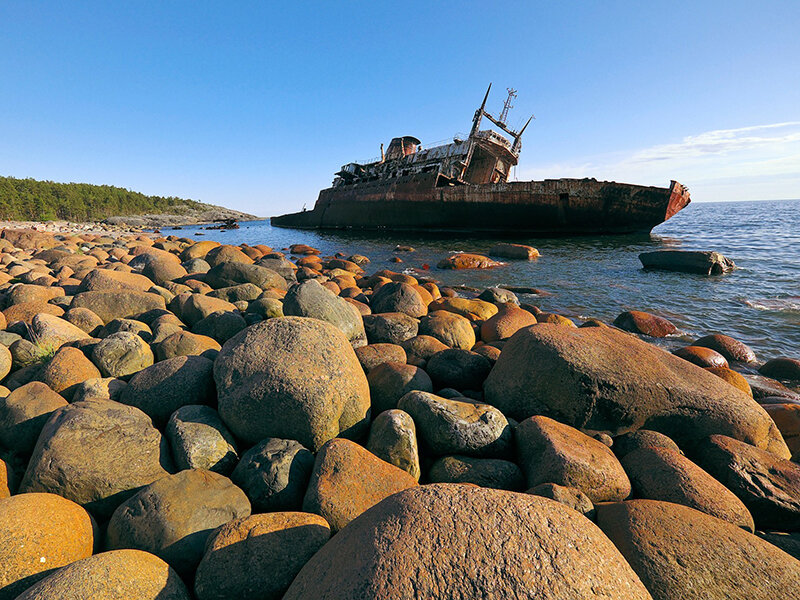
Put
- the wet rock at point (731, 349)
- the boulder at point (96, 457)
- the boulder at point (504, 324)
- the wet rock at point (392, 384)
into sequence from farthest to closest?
the wet rock at point (731, 349) < the boulder at point (504, 324) < the wet rock at point (392, 384) < the boulder at point (96, 457)

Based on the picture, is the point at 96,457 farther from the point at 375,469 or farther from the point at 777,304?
the point at 777,304

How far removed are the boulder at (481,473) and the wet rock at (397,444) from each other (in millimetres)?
191

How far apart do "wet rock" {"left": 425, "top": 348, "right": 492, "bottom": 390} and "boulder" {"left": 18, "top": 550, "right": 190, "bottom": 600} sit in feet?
9.26

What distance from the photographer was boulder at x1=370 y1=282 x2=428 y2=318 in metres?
6.82

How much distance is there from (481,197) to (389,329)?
22030 millimetres

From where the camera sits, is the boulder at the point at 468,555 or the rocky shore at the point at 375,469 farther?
the rocky shore at the point at 375,469

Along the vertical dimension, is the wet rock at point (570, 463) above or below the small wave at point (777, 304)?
above

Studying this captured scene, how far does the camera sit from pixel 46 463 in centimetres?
242

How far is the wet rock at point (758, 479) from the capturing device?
2613mm

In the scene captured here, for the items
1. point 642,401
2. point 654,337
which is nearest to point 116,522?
point 642,401

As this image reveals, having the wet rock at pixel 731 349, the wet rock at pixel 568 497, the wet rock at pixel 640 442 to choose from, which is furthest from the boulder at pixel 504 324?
the wet rock at pixel 568 497

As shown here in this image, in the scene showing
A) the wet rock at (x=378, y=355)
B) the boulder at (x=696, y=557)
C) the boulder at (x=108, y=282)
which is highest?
the boulder at (x=108, y=282)

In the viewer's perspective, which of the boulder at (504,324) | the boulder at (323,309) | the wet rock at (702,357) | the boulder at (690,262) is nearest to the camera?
the boulder at (323,309)

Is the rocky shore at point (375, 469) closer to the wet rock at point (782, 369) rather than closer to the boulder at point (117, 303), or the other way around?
the boulder at point (117, 303)
